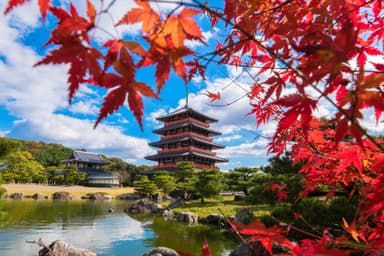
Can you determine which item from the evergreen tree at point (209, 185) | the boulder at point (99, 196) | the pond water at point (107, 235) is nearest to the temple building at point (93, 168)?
the boulder at point (99, 196)

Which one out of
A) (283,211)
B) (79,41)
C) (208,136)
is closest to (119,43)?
(79,41)

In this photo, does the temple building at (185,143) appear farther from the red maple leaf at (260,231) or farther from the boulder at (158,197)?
the red maple leaf at (260,231)

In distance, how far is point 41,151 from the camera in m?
50.5

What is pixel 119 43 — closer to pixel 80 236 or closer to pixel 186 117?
pixel 80 236

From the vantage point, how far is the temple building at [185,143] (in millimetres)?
28750

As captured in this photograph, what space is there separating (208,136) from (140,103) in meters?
32.8

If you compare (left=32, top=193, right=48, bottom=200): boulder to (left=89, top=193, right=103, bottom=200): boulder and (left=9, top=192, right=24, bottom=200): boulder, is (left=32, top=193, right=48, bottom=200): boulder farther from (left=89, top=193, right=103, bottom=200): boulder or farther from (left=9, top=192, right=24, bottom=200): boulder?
(left=89, top=193, right=103, bottom=200): boulder

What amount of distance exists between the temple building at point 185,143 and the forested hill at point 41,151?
1260 cm

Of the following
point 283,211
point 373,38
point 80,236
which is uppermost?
point 373,38

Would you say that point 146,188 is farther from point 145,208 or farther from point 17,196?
point 17,196

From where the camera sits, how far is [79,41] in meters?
0.63

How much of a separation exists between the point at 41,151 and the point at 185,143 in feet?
107

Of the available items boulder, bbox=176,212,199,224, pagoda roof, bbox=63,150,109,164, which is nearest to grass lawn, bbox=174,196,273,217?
boulder, bbox=176,212,199,224

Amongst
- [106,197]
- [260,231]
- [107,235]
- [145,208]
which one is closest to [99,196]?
[106,197]
